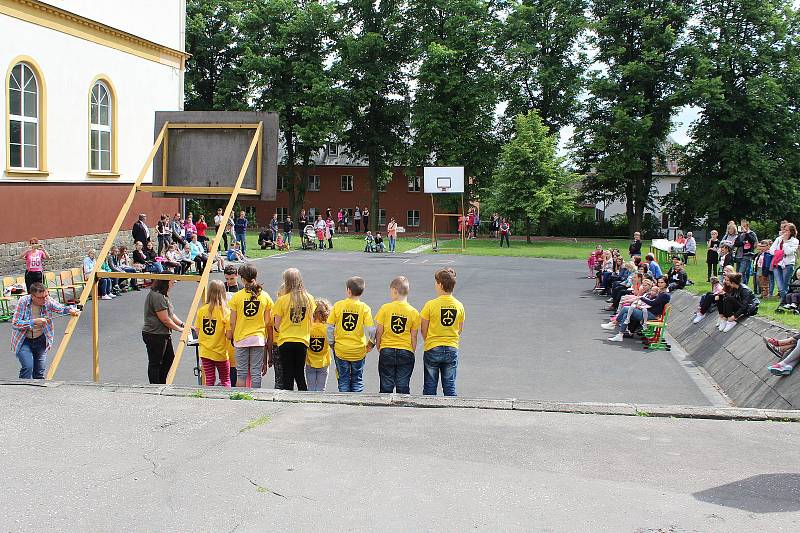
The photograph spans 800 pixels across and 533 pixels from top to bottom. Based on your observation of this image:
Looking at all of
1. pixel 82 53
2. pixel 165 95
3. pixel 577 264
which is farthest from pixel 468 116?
pixel 82 53

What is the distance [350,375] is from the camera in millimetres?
10352

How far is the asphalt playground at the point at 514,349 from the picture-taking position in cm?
1289

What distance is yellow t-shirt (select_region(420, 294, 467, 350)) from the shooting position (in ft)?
32.9

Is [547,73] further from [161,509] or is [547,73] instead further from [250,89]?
[161,509]

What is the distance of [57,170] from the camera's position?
89.1 feet

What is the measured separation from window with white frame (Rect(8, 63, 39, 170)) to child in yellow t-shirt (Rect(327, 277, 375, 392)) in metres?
18.8

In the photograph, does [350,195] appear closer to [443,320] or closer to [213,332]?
[213,332]

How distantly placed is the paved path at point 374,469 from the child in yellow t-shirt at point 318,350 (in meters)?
1.53

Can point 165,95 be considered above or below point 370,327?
above

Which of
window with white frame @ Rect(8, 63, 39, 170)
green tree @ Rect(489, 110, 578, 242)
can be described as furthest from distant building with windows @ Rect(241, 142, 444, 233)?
window with white frame @ Rect(8, 63, 39, 170)

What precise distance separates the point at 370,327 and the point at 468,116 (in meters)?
48.0

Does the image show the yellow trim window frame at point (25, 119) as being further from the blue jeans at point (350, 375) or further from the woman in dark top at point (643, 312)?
the blue jeans at point (350, 375)

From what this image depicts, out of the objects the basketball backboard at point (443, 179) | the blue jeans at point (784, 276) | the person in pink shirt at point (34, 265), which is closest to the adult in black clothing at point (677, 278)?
the blue jeans at point (784, 276)

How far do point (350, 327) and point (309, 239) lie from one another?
103 feet
